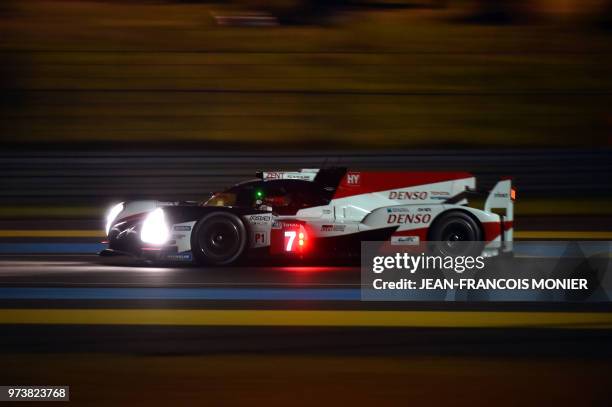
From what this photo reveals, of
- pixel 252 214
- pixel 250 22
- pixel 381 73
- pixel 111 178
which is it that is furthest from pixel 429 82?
pixel 252 214

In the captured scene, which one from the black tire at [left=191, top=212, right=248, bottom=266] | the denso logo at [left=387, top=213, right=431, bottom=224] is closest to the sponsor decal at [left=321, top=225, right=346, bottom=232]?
the denso logo at [left=387, top=213, right=431, bottom=224]

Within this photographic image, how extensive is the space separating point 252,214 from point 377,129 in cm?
1039

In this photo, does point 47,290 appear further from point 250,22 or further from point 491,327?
point 250,22

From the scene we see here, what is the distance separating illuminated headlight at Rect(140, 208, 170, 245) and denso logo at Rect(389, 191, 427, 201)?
103 inches

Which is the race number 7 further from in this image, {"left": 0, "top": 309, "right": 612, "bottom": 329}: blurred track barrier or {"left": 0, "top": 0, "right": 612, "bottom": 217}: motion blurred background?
{"left": 0, "top": 0, "right": 612, "bottom": 217}: motion blurred background

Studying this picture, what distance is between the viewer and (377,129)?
2011cm

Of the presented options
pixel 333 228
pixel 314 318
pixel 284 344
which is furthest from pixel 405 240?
pixel 284 344

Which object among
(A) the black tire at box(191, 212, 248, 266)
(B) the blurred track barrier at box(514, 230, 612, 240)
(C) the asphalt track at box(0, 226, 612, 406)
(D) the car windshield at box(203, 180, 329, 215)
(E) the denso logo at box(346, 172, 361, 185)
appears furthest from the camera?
(B) the blurred track barrier at box(514, 230, 612, 240)

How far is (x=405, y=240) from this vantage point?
10039mm

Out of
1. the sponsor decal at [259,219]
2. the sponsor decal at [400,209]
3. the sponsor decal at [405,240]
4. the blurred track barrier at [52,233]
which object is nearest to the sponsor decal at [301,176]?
the sponsor decal at [259,219]

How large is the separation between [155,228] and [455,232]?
3.38m

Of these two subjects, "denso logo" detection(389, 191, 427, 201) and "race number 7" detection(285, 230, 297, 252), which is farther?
"denso logo" detection(389, 191, 427, 201)
